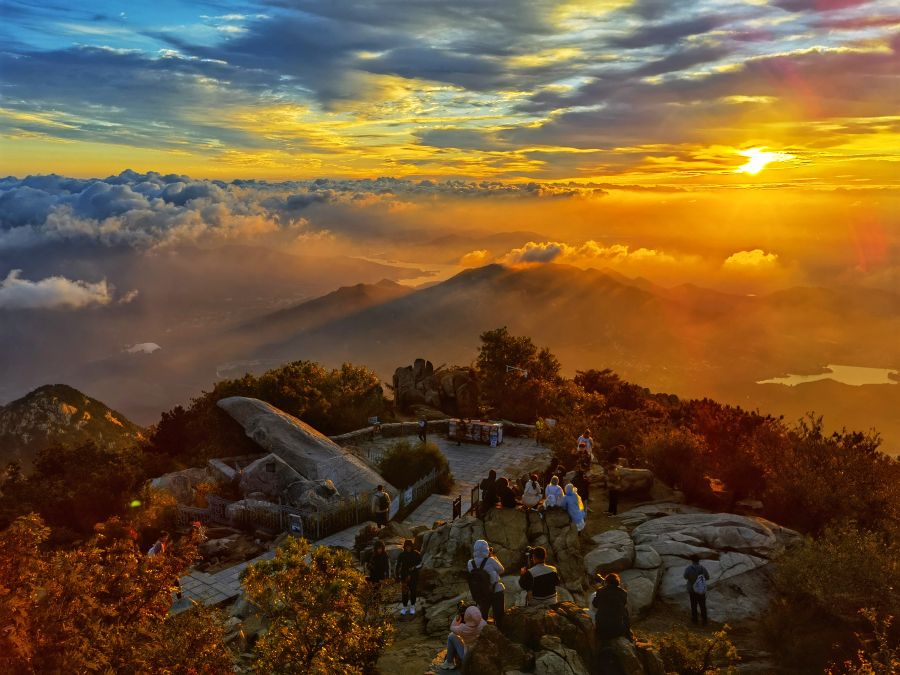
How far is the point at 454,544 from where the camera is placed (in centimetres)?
1403

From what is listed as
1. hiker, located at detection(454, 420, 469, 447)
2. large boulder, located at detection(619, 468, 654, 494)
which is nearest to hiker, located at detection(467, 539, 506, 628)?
large boulder, located at detection(619, 468, 654, 494)

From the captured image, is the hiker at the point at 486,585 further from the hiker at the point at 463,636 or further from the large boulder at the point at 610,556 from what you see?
the large boulder at the point at 610,556

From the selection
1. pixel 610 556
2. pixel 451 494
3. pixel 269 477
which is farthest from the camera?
pixel 451 494

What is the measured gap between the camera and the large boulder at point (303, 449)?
2027cm

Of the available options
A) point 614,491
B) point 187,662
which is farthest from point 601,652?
point 614,491

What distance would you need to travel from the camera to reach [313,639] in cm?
A: 745

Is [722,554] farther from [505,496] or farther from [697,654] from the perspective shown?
[505,496]

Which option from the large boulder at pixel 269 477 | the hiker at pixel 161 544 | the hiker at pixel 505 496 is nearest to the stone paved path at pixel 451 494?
the hiker at pixel 161 544

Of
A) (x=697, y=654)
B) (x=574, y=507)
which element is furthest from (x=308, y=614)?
(x=574, y=507)

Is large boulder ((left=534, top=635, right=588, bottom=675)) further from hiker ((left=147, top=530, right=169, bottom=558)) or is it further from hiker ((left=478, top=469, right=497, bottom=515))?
hiker ((left=147, top=530, right=169, bottom=558))

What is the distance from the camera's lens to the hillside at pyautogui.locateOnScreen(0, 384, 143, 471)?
274 feet

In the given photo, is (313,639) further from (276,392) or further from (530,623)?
(276,392)

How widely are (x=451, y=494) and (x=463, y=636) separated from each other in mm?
11771

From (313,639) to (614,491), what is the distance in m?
11.9
